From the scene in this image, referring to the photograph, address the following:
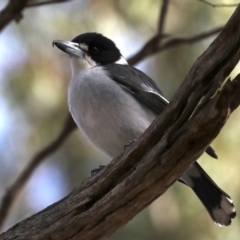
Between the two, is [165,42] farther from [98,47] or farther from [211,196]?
[211,196]

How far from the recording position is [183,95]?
2416mm

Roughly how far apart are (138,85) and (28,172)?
950 millimetres

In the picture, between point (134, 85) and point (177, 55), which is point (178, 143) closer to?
point (134, 85)

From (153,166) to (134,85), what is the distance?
1290 millimetres

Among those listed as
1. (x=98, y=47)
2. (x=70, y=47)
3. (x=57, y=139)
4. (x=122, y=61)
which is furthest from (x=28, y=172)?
(x=122, y=61)

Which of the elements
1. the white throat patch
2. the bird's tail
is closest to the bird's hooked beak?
the white throat patch

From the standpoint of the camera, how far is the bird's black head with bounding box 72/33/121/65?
417cm

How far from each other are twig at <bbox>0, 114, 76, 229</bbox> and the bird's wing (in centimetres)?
53

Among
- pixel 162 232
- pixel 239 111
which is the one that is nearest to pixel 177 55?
pixel 239 111

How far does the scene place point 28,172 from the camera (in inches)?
158

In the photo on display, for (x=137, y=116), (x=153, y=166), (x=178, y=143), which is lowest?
(x=137, y=116)

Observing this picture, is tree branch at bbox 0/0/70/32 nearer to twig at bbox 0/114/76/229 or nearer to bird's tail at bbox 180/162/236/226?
twig at bbox 0/114/76/229

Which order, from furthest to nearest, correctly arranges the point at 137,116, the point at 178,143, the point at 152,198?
the point at 137,116, the point at 152,198, the point at 178,143

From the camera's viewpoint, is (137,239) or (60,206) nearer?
(60,206)
